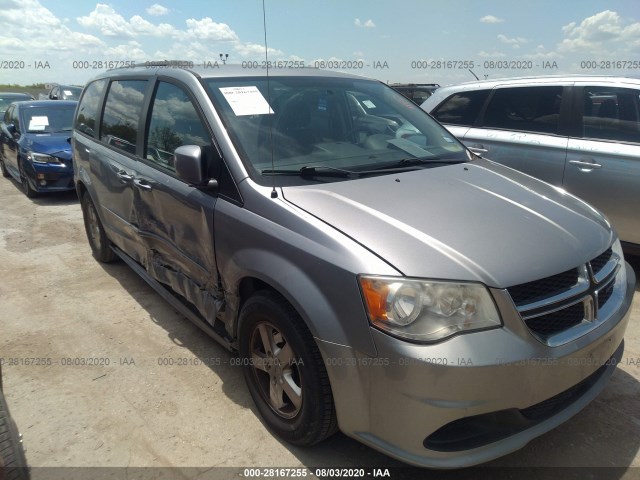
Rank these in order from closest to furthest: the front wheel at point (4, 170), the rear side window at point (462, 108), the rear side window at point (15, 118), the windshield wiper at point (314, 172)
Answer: the windshield wiper at point (314, 172), the rear side window at point (462, 108), the rear side window at point (15, 118), the front wheel at point (4, 170)

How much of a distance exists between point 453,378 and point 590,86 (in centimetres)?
378

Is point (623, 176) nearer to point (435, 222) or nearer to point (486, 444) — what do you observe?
point (435, 222)

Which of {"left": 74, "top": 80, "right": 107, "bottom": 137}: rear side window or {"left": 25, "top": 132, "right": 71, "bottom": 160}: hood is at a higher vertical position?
{"left": 74, "top": 80, "right": 107, "bottom": 137}: rear side window

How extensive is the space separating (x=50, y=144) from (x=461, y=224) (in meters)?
8.08

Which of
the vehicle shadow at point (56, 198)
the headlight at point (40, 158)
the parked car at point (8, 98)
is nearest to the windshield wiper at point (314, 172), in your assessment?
the vehicle shadow at point (56, 198)

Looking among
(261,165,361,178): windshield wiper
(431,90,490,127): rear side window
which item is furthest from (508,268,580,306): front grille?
(431,90,490,127): rear side window

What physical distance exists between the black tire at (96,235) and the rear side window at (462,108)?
12.4ft

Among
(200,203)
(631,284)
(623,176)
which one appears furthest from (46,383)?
(623,176)

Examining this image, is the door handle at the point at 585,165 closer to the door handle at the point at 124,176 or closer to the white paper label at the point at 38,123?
the door handle at the point at 124,176

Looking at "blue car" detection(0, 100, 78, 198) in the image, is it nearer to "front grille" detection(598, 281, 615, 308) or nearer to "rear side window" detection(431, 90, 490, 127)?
"rear side window" detection(431, 90, 490, 127)

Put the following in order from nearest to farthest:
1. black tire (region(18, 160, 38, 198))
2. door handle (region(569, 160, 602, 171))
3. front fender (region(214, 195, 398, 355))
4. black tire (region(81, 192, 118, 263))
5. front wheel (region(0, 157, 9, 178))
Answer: front fender (region(214, 195, 398, 355)) → door handle (region(569, 160, 602, 171)) → black tire (region(81, 192, 118, 263)) → black tire (region(18, 160, 38, 198)) → front wheel (region(0, 157, 9, 178))

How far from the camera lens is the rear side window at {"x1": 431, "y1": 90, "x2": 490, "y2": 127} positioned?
17.2 feet

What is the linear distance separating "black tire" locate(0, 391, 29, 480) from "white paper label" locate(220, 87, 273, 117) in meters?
1.83

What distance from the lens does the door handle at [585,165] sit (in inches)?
169
